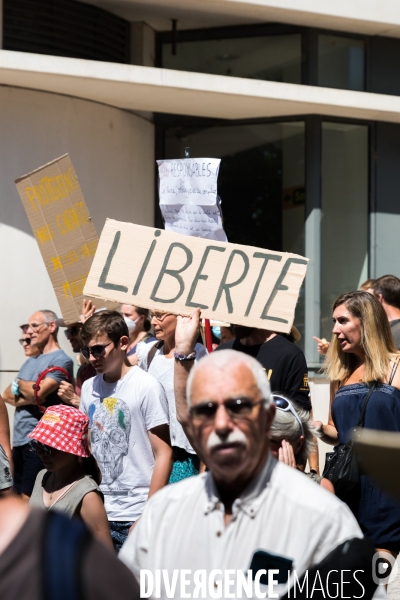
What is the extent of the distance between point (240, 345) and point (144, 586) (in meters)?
3.10

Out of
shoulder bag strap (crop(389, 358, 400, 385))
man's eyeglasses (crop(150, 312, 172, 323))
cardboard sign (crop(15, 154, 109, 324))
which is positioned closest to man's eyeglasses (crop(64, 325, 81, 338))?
cardboard sign (crop(15, 154, 109, 324))

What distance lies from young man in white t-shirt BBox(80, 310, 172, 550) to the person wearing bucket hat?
0.45 meters

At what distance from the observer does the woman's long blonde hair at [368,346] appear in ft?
15.6

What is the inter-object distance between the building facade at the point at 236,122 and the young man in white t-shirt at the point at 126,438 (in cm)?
466

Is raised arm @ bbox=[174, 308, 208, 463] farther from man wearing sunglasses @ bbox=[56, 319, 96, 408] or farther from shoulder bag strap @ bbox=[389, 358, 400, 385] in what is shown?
man wearing sunglasses @ bbox=[56, 319, 96, 408]

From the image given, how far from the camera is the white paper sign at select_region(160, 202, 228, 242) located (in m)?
5.85

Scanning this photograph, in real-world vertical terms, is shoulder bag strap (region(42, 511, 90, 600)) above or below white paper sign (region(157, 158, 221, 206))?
below

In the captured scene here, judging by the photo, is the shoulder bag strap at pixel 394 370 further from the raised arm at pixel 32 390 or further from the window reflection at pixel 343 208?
the window reflection at pixel 343 208

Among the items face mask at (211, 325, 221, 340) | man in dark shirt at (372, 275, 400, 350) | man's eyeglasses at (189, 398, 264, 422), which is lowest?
face mask at (211, 325, 221, 340)

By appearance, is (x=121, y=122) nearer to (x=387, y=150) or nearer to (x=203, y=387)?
(x=387, y=150)

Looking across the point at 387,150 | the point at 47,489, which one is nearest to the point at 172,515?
the point at 47,489

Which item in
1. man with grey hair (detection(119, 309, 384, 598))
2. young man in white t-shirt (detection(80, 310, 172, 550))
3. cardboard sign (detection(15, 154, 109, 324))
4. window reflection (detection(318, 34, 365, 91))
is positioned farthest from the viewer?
window reflection (detection(318, 34, 365, 91))

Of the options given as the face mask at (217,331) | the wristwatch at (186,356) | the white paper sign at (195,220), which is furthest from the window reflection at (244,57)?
the wristwatch at (186,356)

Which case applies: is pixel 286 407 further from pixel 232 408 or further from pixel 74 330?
pixel 74 330
